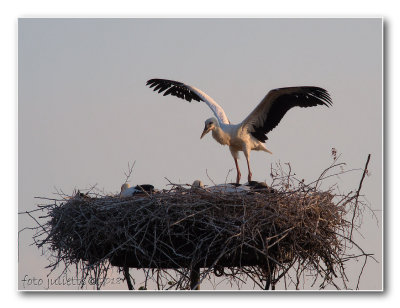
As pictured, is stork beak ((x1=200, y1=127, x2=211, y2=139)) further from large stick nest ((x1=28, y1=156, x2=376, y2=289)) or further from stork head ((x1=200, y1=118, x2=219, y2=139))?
large stick nest ((x1=28, y1=156, x2=376, y2=289))

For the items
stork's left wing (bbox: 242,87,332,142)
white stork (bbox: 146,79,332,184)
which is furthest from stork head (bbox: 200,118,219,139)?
stork's left wing (bbox: 242,87,332,142)

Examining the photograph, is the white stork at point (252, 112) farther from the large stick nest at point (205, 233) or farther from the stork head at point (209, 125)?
the large stick nest at point (205, 233)

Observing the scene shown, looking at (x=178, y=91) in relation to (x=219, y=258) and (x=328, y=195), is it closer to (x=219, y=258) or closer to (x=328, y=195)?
(x=328, y=195)

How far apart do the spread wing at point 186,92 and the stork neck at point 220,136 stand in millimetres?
132

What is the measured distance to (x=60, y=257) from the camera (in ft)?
16.6

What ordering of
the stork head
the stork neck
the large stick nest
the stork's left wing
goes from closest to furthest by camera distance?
the large stick nest < the stork's left wing < the stork head < the stork neck

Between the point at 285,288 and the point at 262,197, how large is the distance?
597 mm

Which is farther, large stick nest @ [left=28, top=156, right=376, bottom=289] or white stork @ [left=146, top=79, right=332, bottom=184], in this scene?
white stork @ [left=146, top=79, right=332, bottom=184]

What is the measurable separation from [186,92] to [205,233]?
3.34 meters

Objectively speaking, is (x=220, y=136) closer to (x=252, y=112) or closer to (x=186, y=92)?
(x=252, y=112)

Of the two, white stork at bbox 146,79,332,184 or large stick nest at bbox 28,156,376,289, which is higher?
white stork at bbox 146,79,332,184

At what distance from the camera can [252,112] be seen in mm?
7199

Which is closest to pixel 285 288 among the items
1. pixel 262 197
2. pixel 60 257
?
pixel 262 197

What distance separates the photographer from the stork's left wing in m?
6.79
